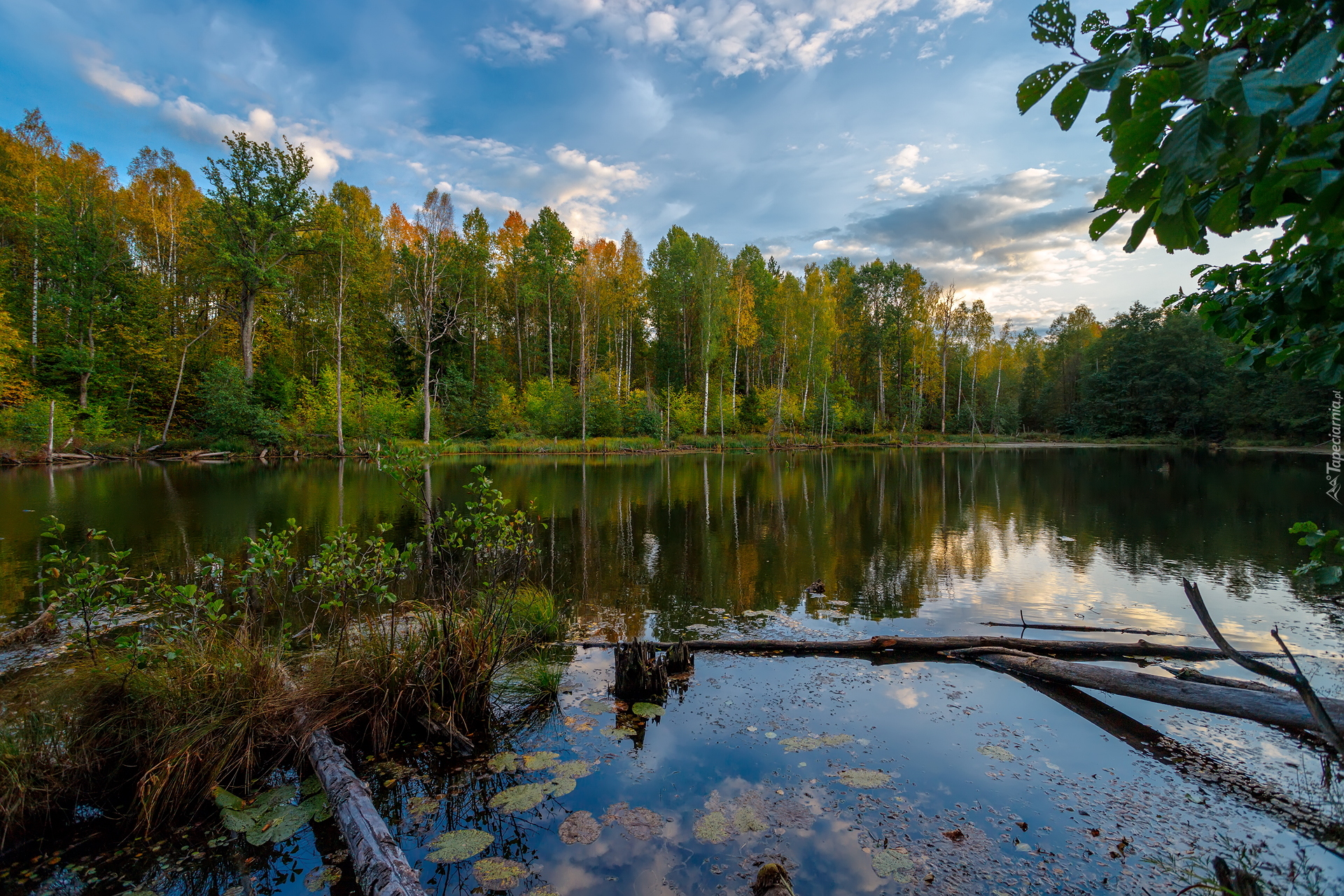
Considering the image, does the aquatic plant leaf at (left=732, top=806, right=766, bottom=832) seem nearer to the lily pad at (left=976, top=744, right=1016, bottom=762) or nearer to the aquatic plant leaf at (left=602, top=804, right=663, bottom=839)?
the aquatic plant leaf at (left=602, top=804, right=663, bottom=839)

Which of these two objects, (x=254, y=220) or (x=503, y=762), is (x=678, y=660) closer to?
(x=503, y=762)

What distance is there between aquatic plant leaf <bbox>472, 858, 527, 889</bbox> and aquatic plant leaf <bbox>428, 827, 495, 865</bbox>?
9 cm

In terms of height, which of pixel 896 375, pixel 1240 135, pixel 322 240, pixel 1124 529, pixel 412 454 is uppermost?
pixel 322 240

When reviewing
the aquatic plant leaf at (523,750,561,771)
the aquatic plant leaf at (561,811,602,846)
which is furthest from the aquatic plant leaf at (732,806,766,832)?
the aquatic plant leaf at (523,750,561,771)

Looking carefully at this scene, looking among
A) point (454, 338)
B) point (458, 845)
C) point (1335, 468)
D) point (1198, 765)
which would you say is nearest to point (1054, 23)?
point (458, 845)

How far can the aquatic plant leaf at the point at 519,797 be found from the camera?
3783 mm

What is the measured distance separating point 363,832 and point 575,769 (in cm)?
155

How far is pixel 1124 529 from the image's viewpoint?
13.9 m

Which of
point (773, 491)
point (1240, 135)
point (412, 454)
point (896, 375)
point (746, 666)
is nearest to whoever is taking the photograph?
point (1240, 135)

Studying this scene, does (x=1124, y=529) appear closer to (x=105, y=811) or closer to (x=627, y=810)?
(x=627, y=810)

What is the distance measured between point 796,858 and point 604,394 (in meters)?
39.6

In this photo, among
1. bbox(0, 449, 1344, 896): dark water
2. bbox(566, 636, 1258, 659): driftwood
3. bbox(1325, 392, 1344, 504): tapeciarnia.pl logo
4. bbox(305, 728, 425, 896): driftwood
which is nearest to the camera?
bbox(305, 728, 425, 896): driftwood

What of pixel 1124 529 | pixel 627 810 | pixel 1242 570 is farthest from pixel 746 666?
pixel 1124 529

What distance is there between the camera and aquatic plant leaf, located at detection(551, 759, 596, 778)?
4164 millimetres
